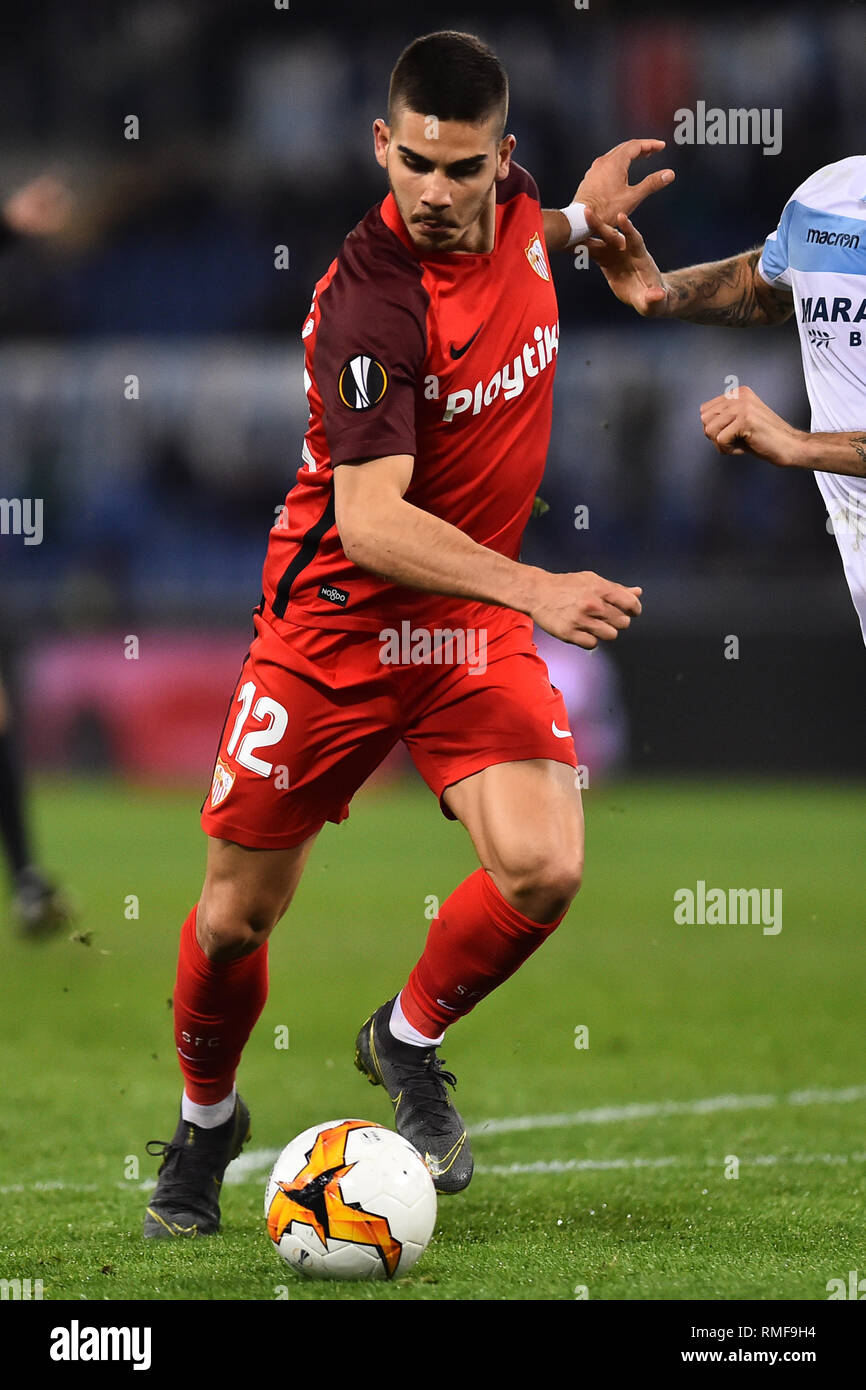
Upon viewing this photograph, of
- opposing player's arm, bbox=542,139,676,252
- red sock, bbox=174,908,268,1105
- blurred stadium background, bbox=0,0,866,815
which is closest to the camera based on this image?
red sock, bbox=174,908,268,1105

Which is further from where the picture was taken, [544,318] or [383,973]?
[383,973]

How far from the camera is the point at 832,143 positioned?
692 inches

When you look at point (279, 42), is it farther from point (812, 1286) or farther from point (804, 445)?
point (812, 1286)

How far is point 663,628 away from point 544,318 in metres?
10.6

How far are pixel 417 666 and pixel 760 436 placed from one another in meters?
0.91

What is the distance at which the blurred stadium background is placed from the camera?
15469mm

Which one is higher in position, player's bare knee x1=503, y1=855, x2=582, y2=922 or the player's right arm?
the player's right arm

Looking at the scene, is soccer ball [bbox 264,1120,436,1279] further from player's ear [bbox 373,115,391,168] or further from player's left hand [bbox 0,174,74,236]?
player's left hand [bbox 0,174,74,236]

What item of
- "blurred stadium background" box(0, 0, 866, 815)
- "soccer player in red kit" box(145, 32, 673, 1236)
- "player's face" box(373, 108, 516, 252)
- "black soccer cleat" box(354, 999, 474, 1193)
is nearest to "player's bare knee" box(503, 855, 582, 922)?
"soccer player in red kit" box(145, 32, 673, 1236)

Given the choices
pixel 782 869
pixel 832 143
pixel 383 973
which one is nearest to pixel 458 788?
pixel 383 973

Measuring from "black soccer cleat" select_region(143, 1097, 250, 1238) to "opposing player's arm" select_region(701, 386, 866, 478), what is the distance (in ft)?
6.40

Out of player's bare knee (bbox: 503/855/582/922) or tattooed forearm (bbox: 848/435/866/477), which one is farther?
tattooed forearm (bbox: 848/435/866/477)
